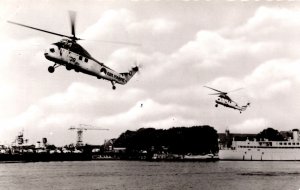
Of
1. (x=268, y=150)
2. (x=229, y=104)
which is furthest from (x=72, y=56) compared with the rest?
(x=268, y=150)

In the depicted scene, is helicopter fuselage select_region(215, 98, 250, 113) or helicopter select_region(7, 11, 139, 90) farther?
helicopter fuselage select_region(215, 98, 250, 113)

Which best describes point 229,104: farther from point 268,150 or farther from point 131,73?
point 268,150

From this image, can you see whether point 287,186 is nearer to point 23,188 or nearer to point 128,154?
point 23,188

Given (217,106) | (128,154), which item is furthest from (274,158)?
(217,106)

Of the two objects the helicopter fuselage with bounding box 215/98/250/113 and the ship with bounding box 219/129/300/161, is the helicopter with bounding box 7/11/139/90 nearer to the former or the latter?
the helicopter fuselage with bounding box 215/98/250/113

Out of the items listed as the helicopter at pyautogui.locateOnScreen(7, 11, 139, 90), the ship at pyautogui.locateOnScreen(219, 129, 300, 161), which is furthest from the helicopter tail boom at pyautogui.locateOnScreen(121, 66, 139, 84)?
the ship at pyautogui.locateOnScreen(219, 129, 300, 161)

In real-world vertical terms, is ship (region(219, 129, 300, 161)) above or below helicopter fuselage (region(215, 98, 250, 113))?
below

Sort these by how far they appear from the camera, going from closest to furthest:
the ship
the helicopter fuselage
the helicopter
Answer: the helicopter → the helicopter fuselage → the ship

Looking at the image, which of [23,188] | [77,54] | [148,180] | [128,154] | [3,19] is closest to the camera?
[3,19]
